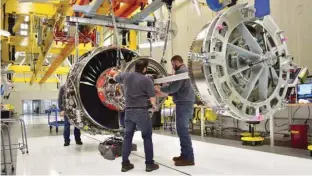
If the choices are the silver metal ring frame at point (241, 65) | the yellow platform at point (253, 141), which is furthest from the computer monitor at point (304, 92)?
the silver metal ring frame at point (241, 65)

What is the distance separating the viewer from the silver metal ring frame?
1988 mm

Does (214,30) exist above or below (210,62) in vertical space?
above

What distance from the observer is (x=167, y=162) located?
4.32m

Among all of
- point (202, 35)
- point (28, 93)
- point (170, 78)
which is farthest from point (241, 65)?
point (28, 93)

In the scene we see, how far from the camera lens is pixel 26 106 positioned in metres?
31.5

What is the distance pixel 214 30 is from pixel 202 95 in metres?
0.46

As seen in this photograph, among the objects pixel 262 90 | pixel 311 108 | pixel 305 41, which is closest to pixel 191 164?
pixel 262 90

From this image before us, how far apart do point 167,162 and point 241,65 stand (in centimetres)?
250

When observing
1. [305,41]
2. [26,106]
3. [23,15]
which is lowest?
[26,106]

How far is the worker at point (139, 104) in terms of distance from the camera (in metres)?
3.60

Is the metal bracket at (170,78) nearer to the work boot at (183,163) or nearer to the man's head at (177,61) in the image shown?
the man's head at (177,61)

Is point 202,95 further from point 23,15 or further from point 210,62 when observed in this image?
point 23,15

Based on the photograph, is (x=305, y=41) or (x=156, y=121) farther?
(x=156, y=121)

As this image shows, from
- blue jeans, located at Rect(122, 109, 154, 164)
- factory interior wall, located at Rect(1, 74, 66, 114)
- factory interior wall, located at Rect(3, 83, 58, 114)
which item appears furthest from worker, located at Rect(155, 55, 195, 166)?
factory interior wall, located at Rect(3, 83, 58, 114)
